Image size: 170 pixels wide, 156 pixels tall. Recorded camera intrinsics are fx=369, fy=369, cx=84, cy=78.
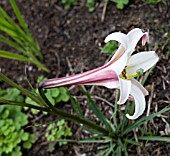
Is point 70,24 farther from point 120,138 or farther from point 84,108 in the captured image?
point 120,138

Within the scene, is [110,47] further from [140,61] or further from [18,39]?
[140,61]

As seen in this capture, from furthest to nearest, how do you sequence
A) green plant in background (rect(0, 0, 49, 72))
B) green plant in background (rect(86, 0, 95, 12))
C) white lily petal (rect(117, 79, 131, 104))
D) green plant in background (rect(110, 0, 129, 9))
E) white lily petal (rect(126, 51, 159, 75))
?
green plant in background (rect(86, 0, 95, 12)) → green plant in background (rect(110, 0, 129, 9)) → green plant in background (rect(0, 0, 49, 72)) → white lily petal (rect(126, 51, 159, 75)) → white lily petal (rect(117, 79, 131, 104))

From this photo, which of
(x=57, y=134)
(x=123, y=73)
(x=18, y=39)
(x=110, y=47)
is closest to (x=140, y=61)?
(x=123, y=73)

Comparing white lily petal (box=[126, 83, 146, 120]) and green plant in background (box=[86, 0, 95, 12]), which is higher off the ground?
green plant in background (box=[86, 0, 95, 12])

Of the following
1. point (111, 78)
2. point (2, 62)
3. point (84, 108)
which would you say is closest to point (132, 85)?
point (111, 78)

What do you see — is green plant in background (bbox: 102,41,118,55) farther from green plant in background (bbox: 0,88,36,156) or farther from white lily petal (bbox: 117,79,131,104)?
white lily petal (bbox: 117,79,131,104)

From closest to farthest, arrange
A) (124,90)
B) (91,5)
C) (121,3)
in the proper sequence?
(124,90), (121,3), (91,5)

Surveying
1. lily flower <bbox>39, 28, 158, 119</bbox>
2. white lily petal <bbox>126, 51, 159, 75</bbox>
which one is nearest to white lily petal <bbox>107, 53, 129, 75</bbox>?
lily flower <bbox>39, 28, 158, 119</bbox>
